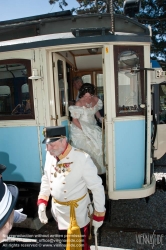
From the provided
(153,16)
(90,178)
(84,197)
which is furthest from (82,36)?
(153,16)

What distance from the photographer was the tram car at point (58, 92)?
112 inches

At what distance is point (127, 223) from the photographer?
3.45 m

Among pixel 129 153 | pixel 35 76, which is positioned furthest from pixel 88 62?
pixel 129 153

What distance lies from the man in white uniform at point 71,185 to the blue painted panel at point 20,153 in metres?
1.04

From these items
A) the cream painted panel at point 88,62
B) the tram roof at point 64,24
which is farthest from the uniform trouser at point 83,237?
the cream painted panel at point 88,62

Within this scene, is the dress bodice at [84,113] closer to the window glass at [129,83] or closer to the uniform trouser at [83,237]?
the window glass at [129,83]

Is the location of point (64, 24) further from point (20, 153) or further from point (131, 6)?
point (20, 153)

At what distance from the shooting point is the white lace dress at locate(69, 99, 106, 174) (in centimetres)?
345

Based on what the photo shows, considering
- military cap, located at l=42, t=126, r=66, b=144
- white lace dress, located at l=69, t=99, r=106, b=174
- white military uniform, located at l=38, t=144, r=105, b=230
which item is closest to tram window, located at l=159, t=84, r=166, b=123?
white lace dress, located at l=69, t=99, r=106, b=174

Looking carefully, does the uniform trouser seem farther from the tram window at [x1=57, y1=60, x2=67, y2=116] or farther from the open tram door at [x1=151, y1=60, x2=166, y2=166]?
the open tram door at [x1=151, y1=60, x2=166, y2=166]

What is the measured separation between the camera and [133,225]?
11.1 ft

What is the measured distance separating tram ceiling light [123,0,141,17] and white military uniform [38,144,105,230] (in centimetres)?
237

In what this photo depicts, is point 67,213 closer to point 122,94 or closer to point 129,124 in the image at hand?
point 129,124

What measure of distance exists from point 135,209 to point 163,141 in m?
2.26
